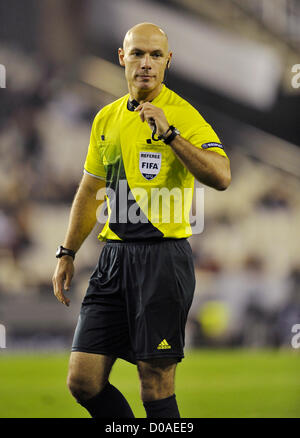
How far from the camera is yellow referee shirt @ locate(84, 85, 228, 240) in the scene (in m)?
2.66

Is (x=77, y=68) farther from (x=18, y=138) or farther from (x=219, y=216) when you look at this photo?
(x=219, y=216)

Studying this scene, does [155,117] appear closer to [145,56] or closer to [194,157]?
[194,157]

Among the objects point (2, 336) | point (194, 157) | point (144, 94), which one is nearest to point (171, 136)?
point (194, 157)

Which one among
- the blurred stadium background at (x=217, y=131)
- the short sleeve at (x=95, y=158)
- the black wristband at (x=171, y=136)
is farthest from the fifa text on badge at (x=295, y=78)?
the black wristband at (x=171, y=136)

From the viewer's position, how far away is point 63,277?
2.91m

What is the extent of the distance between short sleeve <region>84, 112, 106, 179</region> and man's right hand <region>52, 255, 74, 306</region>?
37 centimetres

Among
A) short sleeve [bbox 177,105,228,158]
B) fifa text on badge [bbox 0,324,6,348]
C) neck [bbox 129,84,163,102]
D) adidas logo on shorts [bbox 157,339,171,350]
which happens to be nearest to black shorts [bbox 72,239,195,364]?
adidas logo on shorts [bbox 157,339,171,350]

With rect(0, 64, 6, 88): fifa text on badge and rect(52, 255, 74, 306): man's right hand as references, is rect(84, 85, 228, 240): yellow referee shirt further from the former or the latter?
rect(0, 64, 6, 88): fifa text on badge

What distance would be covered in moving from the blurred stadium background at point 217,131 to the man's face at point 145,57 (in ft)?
15.3

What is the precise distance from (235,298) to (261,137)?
1.75 meters

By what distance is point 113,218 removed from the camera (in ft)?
8.99

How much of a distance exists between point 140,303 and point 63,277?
0.42m
